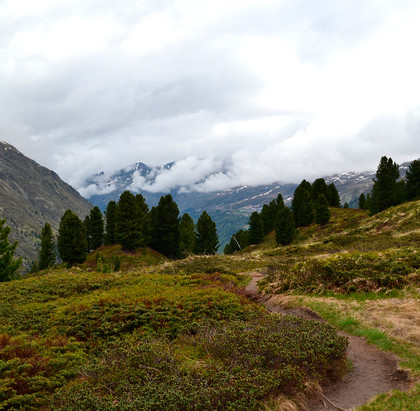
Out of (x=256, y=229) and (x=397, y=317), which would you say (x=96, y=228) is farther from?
(x=397, y=317)

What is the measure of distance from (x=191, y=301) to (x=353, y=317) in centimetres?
658

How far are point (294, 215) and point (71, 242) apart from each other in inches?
1976

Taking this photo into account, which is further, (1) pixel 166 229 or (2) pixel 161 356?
(1) pixel 166 229

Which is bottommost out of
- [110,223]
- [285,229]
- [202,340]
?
[285,229]

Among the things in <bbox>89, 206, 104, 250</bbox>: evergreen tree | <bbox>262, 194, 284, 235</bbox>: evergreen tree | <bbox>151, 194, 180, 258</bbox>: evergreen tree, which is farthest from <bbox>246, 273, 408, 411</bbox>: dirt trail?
<bbox>262, 194, 284, 235</bbox>: evergreen tree

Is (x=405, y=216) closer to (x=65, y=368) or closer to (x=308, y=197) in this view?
(x=308, y=197)

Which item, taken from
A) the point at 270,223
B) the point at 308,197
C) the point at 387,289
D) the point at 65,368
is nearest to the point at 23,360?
the point at 65,368

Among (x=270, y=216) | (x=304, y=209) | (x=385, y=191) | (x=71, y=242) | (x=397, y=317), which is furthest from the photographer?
(x=270, y=216)

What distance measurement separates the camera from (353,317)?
1203 cm

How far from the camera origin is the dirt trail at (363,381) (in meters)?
7.26

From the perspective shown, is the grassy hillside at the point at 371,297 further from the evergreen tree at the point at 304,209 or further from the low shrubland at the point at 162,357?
the evergreen tree at the point at 304,209

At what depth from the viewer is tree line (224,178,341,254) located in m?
62.1

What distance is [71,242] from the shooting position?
54.0 metres

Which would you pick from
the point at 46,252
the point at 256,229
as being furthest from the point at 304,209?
the point at 46,252
